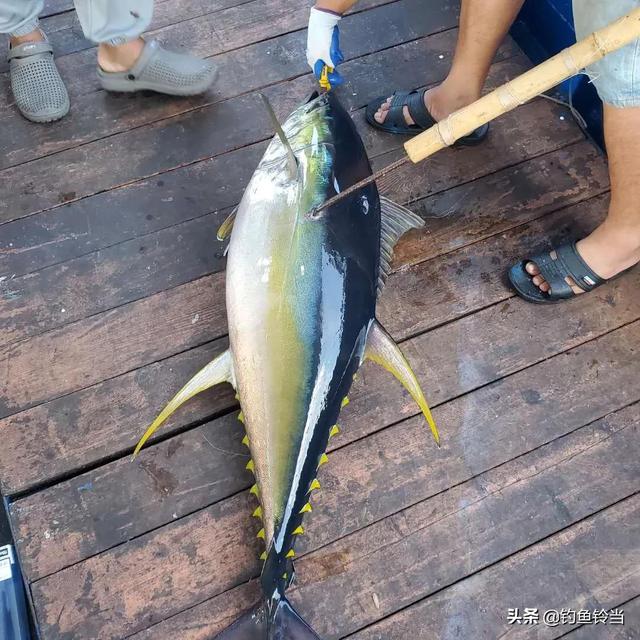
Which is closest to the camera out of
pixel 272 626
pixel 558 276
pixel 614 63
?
pixel 272 626

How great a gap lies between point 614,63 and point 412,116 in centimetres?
78

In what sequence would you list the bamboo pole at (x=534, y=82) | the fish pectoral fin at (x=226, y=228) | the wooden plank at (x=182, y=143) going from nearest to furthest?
the bamboo pole at (x=534, y=82) < the fish pectoral fin at (x=226, y=228) < the wooden plank at (x=182, y=143)

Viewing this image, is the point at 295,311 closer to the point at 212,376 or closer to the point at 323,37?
the point at 212,376

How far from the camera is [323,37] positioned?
1.98 metres

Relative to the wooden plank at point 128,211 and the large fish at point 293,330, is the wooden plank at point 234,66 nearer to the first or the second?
the wooden plank at point 128,211

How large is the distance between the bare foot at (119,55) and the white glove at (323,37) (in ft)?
2.08

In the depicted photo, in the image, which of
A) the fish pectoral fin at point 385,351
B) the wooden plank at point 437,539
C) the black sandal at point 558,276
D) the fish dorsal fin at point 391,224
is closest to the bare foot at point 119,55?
the fish dorsal fin at point 391,224

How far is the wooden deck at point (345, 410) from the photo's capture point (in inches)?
62.3

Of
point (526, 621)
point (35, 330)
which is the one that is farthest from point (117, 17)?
point (526, 621)

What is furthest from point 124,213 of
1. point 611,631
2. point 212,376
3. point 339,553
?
point 611,631

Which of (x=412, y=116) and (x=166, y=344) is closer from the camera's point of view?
(x=166, y=344)

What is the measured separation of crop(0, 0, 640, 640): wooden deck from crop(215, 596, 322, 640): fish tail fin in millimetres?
95

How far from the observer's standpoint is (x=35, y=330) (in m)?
1.83

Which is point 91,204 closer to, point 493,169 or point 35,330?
point 35,330
